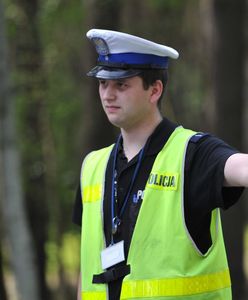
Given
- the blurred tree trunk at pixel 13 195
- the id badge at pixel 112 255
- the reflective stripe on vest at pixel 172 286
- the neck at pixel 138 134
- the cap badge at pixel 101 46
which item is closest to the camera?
the reflective stripe on vest at pixel 172 286

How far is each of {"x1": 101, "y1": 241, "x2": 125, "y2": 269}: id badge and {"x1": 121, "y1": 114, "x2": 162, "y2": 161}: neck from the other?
0.38 metres

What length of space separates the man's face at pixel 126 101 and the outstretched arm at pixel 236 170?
50cm

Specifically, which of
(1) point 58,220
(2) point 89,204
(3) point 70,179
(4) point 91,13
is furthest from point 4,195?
(1) point 58,220

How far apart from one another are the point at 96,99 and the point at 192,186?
6.50 m

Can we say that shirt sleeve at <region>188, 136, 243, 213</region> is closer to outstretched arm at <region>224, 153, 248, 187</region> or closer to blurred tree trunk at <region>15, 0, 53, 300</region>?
outstretched arm at <region>224, 153, 248, 187</region>

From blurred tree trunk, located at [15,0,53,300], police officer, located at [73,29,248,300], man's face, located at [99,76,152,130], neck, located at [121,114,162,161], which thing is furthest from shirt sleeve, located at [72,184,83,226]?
blurred tree trunk, located at [15,0,53,300]

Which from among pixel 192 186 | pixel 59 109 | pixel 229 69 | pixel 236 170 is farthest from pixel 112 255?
pixel 59 109

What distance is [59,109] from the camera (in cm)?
1262

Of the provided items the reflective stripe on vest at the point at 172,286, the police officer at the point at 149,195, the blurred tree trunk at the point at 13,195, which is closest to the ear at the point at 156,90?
the police officer at the point at 149,195

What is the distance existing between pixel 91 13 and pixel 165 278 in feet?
22.2

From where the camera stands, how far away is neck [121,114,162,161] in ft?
11.5

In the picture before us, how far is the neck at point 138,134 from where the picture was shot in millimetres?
3514

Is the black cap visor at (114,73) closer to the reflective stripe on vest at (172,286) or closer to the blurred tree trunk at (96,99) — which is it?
the reflective stripe on vest at (172,286)

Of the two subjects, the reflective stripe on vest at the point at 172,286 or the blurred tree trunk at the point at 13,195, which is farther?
the blurred tree trunk at the point at 13,195
